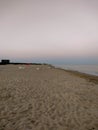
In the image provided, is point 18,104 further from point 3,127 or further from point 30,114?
point 3,127

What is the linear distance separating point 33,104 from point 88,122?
2821 millimetres

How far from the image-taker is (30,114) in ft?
21.1

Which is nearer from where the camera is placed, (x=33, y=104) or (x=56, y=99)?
(x=33, y=104)

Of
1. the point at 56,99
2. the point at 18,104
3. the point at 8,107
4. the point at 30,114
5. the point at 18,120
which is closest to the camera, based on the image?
the point at 18,120

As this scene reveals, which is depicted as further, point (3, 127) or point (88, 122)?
point (88, 122)

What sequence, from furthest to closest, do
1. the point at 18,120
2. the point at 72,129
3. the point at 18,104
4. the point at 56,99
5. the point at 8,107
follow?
1. the point at 56,99
2. the point at 18,104
3. the point at 8,107
4. the point at 18,120
5. the point at 72,129

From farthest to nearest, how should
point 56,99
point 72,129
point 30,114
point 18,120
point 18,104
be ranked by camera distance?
point 56,99, point 18,104, point 30,114, point 18,120, point 72,129

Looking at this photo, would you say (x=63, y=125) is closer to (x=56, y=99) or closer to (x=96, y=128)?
(x=96, y=128)

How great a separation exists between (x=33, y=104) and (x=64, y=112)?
1649 mm

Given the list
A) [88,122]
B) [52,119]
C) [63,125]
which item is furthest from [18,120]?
[88,122]

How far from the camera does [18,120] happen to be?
586 centimetres

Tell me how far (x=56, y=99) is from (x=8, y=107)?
2.73 metres

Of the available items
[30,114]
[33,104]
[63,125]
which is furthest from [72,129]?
[33,104]

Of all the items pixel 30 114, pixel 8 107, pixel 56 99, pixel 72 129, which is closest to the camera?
pixel 72 129
